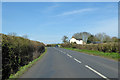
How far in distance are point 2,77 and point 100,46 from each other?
27.2 m

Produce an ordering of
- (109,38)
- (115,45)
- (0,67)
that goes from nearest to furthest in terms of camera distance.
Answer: (0,67), (115,45), (109,38)

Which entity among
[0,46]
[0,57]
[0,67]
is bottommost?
[0,67]

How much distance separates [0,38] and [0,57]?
105 centimetres

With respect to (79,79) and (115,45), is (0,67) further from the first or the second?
(115,45)

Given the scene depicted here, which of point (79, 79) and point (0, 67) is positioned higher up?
point (0, 67)

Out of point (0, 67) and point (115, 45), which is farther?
point (115, 45)


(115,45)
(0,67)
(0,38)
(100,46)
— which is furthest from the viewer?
(100,46)

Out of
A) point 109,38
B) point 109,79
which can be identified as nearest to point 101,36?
point 109,38

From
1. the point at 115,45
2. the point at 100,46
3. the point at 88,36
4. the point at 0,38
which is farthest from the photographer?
the point at 88,36

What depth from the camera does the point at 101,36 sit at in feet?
317

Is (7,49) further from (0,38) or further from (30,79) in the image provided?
(30,79)

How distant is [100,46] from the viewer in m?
→ 31.2

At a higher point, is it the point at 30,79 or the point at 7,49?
the point at 7,49

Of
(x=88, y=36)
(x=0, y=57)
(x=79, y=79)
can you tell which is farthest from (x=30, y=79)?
(x=88, y=36)
